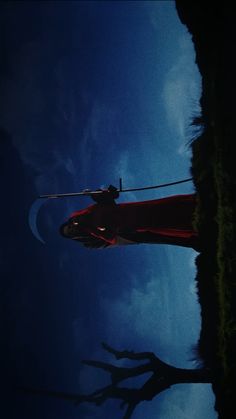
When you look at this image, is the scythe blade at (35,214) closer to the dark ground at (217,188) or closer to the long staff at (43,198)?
the long staff at (43,198)

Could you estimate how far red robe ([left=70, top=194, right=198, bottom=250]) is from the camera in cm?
345

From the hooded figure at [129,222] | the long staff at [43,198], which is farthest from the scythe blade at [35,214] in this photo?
the hooded figure at [129,222]

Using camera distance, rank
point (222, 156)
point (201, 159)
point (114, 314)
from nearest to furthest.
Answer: point (222, 156)
point (201, 159)
point (114, 314)

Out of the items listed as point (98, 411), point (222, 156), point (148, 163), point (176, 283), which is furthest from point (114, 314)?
point (222, 156)

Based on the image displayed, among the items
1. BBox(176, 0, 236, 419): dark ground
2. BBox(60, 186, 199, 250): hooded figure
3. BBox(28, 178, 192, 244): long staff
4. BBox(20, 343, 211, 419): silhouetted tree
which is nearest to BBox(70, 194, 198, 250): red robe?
BBox(60, 186, 199, 250): hooded figure

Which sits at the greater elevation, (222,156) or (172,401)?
(222,156)

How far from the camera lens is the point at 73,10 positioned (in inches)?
150

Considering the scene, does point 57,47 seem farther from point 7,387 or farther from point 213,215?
point 7,387

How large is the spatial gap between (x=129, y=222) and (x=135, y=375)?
1.56 m

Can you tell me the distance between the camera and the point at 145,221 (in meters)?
3.56

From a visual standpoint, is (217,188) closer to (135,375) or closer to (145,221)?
(145,221)

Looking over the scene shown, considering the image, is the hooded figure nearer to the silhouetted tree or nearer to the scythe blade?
the scythe blade

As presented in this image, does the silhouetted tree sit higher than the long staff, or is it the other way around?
the long staff

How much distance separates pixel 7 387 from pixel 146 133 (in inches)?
119
